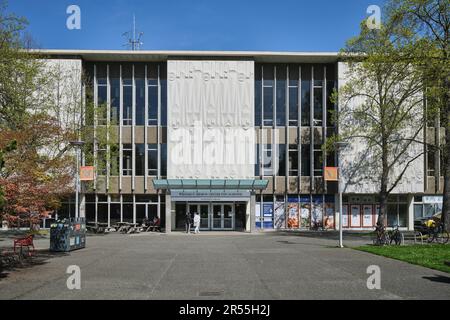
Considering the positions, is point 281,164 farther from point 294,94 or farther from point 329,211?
point 294,94

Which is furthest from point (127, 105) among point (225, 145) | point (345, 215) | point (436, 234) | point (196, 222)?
point (436, 234)

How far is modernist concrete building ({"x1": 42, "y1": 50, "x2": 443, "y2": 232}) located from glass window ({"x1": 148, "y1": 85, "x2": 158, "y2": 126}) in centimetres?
9

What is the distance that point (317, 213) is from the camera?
4597cm

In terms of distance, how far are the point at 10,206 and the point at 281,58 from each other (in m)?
32.4

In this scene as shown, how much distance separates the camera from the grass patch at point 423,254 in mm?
17906

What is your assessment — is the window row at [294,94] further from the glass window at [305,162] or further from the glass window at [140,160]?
the glass window at [140,160]

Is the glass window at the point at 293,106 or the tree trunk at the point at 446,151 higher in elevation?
the glass window at the point at 293,106

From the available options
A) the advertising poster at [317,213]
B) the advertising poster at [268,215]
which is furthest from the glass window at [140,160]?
the advertising poster at [317,213]

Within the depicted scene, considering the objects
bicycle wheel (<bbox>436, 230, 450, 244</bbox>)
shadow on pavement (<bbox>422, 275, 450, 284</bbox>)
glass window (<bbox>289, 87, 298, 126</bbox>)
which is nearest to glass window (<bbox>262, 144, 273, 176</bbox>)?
glass window (<bbox>289, 87, 298, 126</bbox>)

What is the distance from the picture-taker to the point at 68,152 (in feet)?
132

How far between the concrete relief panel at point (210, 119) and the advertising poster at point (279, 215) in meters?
4.11

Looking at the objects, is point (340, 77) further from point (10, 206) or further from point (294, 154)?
point (10, 206)

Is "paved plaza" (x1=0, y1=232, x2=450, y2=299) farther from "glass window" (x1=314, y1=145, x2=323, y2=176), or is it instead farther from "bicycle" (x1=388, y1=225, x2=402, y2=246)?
"glass window" (x1=314, y1=145, x2=323, y2=176)

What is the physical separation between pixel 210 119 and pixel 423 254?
25.0 metres
